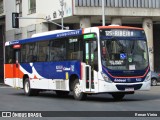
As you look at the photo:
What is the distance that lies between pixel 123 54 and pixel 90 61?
1.50 m

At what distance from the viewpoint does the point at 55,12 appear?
5606cm

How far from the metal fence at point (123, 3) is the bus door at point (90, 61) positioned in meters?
→ 32.8

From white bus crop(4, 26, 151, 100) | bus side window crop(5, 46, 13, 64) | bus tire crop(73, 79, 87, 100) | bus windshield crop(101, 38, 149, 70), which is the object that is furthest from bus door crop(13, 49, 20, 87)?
bus windshield crop(101, 38, 149, 70)

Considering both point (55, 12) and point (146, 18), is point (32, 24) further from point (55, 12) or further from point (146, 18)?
point (146, 18)

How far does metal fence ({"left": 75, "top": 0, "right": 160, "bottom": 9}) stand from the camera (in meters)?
53.1

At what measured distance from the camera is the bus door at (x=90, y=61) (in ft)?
65.9

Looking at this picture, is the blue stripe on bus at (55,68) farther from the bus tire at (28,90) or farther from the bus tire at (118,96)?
the bus tire at (118,96)

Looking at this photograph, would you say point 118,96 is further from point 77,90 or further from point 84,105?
point 84,105

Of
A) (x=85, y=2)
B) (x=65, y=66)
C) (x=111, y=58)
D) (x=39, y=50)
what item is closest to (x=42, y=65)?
(x=39, y=50)

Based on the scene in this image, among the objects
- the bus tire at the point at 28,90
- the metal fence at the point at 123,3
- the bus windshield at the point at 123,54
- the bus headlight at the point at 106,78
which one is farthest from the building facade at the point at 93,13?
the bus headlight at the point at 106,78

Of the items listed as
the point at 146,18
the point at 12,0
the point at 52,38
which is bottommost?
the point at 52,38

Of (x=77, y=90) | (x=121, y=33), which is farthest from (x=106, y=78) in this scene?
(x=121, y=33)

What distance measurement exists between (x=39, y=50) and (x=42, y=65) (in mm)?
917

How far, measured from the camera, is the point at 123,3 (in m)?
54.4
